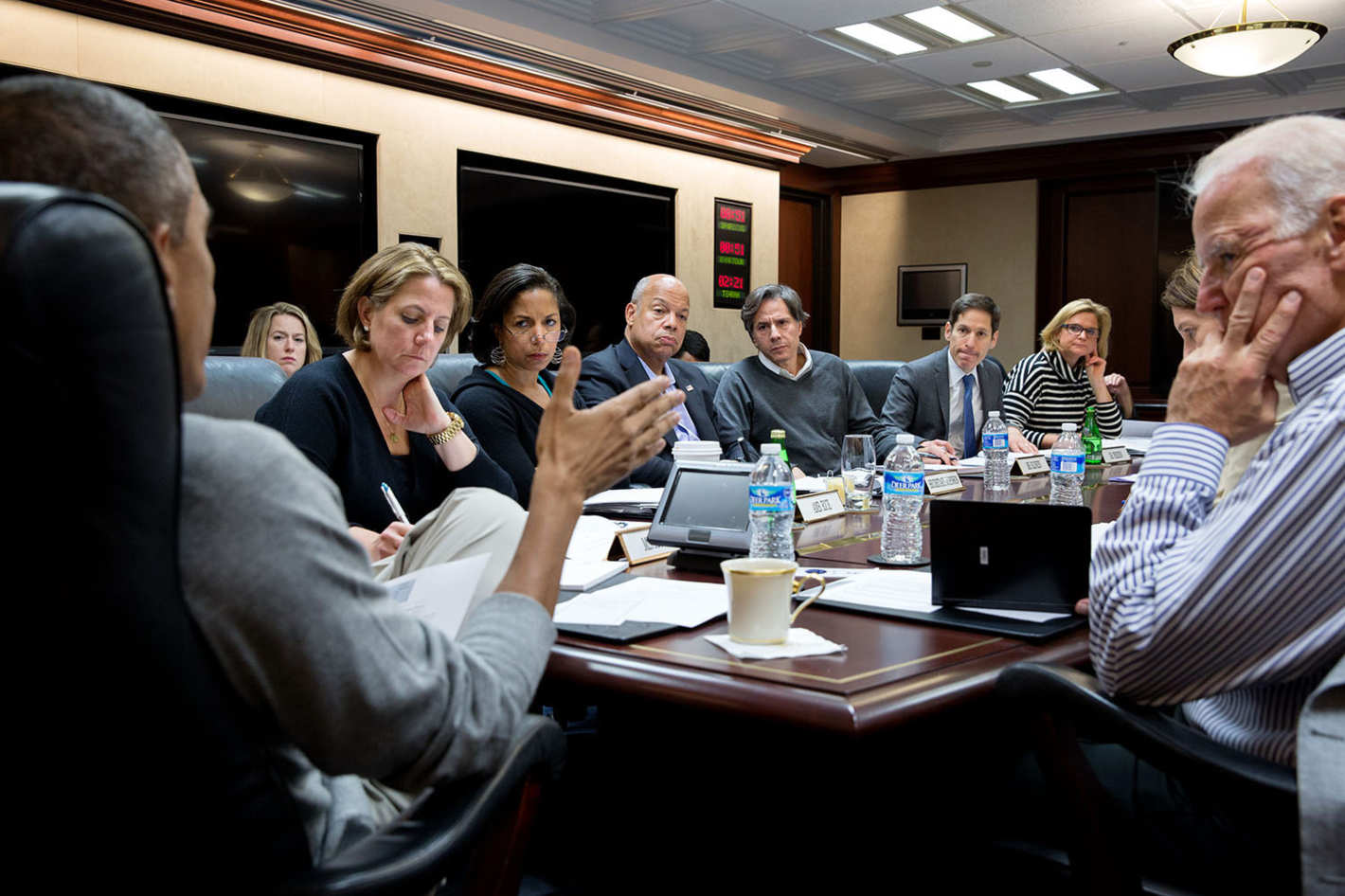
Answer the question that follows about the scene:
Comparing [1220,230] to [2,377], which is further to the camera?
[1220,230]

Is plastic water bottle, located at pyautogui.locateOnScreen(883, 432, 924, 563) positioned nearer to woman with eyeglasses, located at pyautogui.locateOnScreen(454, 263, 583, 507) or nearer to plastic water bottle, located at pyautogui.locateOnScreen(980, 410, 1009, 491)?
plastic water bottle, located at pyautogui.locateOnScreen(980, 410, 1009, 491)

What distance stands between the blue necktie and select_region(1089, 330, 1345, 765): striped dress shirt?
3.27m

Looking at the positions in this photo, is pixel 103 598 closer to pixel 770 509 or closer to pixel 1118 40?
pixel 770 509

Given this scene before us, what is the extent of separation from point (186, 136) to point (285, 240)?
624 mm

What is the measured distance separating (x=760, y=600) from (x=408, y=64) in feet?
16.5

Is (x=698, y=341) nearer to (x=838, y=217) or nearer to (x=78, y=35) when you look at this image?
(x=78, y=35)

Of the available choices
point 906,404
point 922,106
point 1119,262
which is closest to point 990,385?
point 906,404

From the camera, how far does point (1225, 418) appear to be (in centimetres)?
125

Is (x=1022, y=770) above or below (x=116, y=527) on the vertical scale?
below

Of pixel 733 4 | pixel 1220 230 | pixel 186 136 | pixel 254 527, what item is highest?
pixel 733 4

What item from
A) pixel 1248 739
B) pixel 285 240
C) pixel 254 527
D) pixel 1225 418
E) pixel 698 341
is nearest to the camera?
pixel 254 527

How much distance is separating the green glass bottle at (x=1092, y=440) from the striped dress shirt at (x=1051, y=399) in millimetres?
121

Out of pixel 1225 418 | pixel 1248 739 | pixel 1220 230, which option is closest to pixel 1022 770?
pixel 1248 739

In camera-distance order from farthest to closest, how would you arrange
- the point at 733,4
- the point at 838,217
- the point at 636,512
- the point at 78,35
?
the point at 838,217 < the point at 733,4 < the point at 78,35 < the point at 636,512
